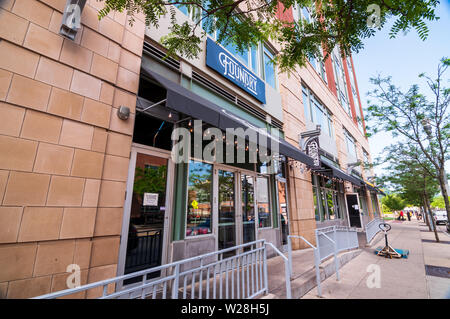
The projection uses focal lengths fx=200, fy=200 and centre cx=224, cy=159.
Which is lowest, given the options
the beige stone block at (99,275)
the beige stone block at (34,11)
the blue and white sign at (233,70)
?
the beige stone block at (99,275)

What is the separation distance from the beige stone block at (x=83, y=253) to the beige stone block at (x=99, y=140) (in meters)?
1.32

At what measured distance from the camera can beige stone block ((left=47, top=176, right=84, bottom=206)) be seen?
8.56ft

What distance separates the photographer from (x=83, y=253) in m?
2.75

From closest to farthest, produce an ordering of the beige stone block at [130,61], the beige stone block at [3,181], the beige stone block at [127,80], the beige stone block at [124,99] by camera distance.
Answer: the beige stone block at [3,181], the beige stone block at [124,99], the beige stone block at [127,80], the beige stone block at [130,61]

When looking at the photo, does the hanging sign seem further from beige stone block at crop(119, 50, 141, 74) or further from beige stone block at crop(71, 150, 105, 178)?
beige stone block at crop(71, 150, 105, 178)

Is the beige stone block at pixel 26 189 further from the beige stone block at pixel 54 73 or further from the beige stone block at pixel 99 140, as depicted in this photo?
the beige stone block at pixel 54 73

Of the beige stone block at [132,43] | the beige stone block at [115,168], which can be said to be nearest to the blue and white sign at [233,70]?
the beige stone block at [132,43]

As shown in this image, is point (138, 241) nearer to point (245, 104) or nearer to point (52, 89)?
point (52, 89)

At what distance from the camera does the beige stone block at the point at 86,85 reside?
3.00 metres

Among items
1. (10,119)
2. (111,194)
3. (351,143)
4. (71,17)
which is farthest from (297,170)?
(351,143)

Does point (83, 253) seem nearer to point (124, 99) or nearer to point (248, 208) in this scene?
point (124, 99)

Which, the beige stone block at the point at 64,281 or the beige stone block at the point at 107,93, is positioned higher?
the beige stone block at the point at 107,93

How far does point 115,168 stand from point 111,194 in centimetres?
42
